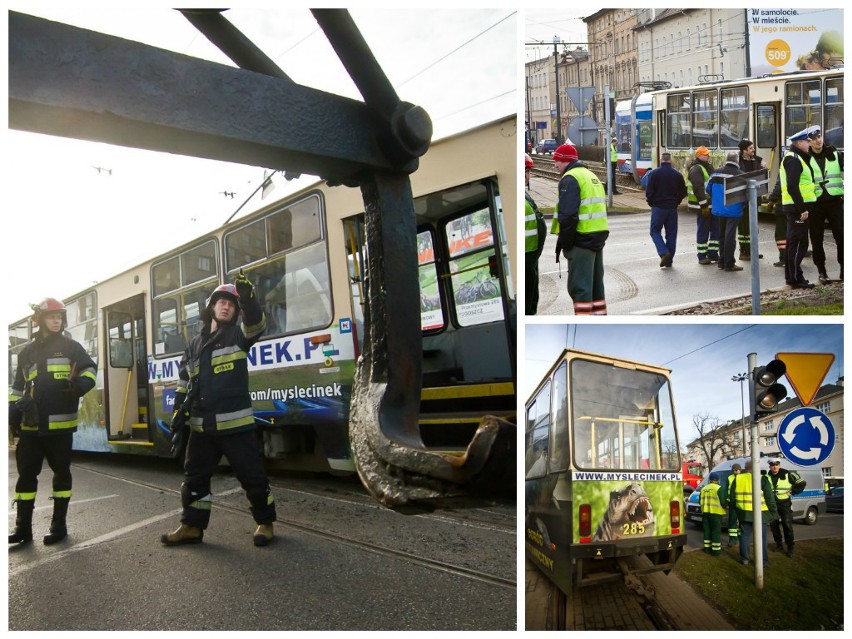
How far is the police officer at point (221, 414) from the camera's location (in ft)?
10.2

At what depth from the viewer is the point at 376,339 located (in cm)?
112

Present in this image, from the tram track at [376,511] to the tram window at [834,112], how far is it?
7.16ft

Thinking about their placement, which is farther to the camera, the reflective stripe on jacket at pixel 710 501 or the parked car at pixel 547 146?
the parked car at pixel 547 146

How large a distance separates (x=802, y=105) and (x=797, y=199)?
3.47 ft

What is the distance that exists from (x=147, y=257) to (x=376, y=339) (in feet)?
13.2

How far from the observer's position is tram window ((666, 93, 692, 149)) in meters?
4.97

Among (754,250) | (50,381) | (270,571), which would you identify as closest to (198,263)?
(50,381)

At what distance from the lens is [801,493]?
8.47ft

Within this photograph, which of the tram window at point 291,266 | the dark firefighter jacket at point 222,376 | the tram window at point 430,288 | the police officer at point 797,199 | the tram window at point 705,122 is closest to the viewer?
the police officer at point 797,199

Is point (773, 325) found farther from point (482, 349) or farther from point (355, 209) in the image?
point (355, 209)

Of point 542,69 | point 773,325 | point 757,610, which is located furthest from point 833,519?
point 542,69

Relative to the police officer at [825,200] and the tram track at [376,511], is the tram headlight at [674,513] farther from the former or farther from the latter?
the police officer at [825,200]

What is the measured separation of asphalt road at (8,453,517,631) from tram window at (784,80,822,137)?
8.27 feet

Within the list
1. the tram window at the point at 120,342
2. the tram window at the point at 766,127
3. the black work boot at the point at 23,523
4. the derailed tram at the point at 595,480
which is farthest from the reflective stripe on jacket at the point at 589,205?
the tram window at the point at 120,342
